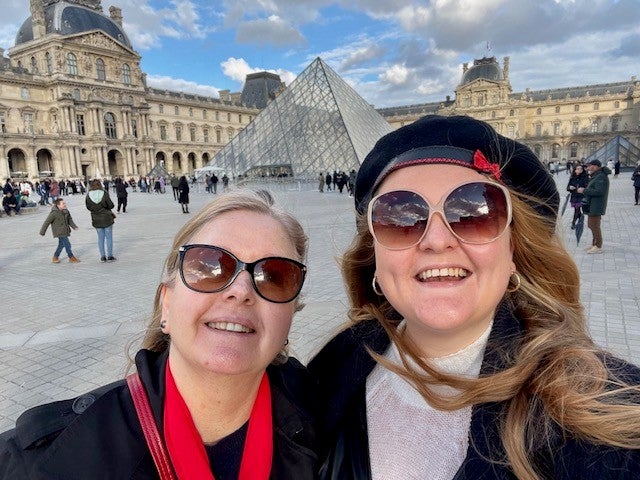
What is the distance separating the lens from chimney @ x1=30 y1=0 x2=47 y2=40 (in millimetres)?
41625

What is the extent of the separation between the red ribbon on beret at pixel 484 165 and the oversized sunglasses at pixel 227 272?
0.53m

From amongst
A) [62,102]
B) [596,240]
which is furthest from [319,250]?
[62,102]

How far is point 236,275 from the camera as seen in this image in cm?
107

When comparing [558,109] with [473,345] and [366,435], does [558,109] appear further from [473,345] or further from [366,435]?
[366,435]

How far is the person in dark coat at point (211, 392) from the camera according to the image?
846mm

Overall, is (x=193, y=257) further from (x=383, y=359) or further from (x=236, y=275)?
(x=383, y=359)

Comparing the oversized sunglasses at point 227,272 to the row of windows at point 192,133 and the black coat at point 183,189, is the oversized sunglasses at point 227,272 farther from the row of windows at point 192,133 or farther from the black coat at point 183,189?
the row of windows at point 192,133

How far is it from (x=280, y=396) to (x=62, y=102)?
47648 millimetres

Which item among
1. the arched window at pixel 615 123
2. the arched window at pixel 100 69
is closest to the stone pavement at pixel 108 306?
the arched window at pixel 100 69

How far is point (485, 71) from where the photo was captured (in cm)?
6669

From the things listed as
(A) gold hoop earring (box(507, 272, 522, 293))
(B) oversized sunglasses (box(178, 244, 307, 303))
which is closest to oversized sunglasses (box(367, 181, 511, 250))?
(A) gold hoop earring (box(507, 272, 522, 293))

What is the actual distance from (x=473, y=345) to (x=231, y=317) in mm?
576

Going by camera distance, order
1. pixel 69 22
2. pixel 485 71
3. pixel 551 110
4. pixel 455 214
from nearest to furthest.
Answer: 1. pixel 455 214
2. pixel 69 22
3. pixel 551 110
4. pixel 485 71

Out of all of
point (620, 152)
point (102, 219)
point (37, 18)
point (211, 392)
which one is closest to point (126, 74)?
point (37, 18)
